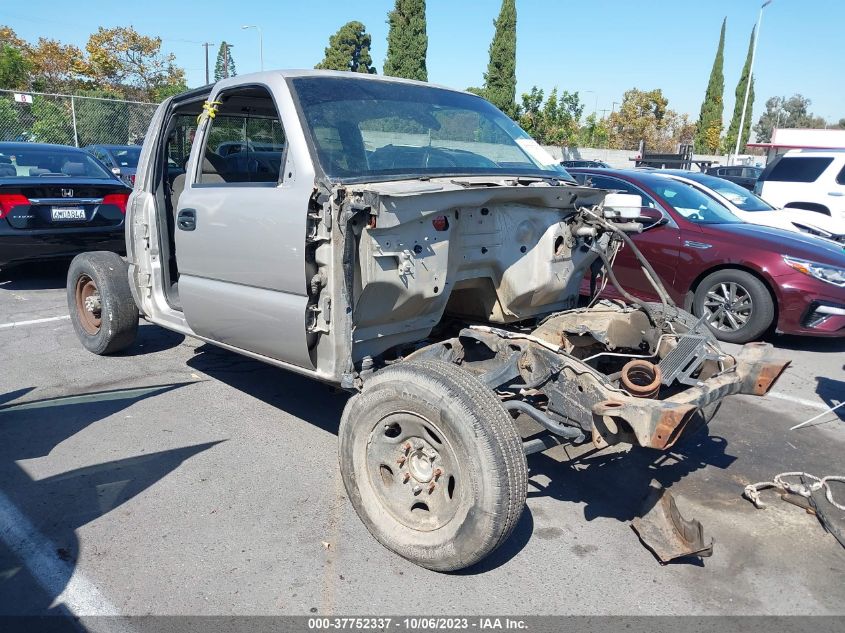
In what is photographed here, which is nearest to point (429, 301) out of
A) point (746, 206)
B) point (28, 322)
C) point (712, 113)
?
point (28, 322)

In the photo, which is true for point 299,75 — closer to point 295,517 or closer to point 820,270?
point 295,517

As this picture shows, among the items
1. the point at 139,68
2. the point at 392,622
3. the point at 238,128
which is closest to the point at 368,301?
the point at 392,622

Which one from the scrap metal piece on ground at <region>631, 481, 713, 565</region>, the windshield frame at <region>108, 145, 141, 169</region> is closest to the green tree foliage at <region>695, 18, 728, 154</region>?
the windshield frame at <region>108, 145, 141, 169</region>

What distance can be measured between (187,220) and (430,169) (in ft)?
5.18

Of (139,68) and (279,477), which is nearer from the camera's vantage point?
A: (279,477)

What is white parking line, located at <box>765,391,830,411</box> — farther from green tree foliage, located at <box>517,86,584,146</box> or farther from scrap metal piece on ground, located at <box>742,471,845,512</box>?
green tree foliage, located at <box>517,86,584,146</box>

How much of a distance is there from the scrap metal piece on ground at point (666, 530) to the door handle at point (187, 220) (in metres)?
3.07

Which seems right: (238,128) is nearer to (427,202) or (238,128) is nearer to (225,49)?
(427,202)

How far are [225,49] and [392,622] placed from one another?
1838 cm

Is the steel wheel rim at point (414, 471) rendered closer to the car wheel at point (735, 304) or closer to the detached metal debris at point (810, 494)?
the detached metal debris at point (810, 494)

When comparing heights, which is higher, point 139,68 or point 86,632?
point 139,68

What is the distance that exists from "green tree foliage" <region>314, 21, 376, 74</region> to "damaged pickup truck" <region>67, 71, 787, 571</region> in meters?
36.7

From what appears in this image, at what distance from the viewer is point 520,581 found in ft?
10.0

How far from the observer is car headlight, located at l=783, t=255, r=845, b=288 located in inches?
255
